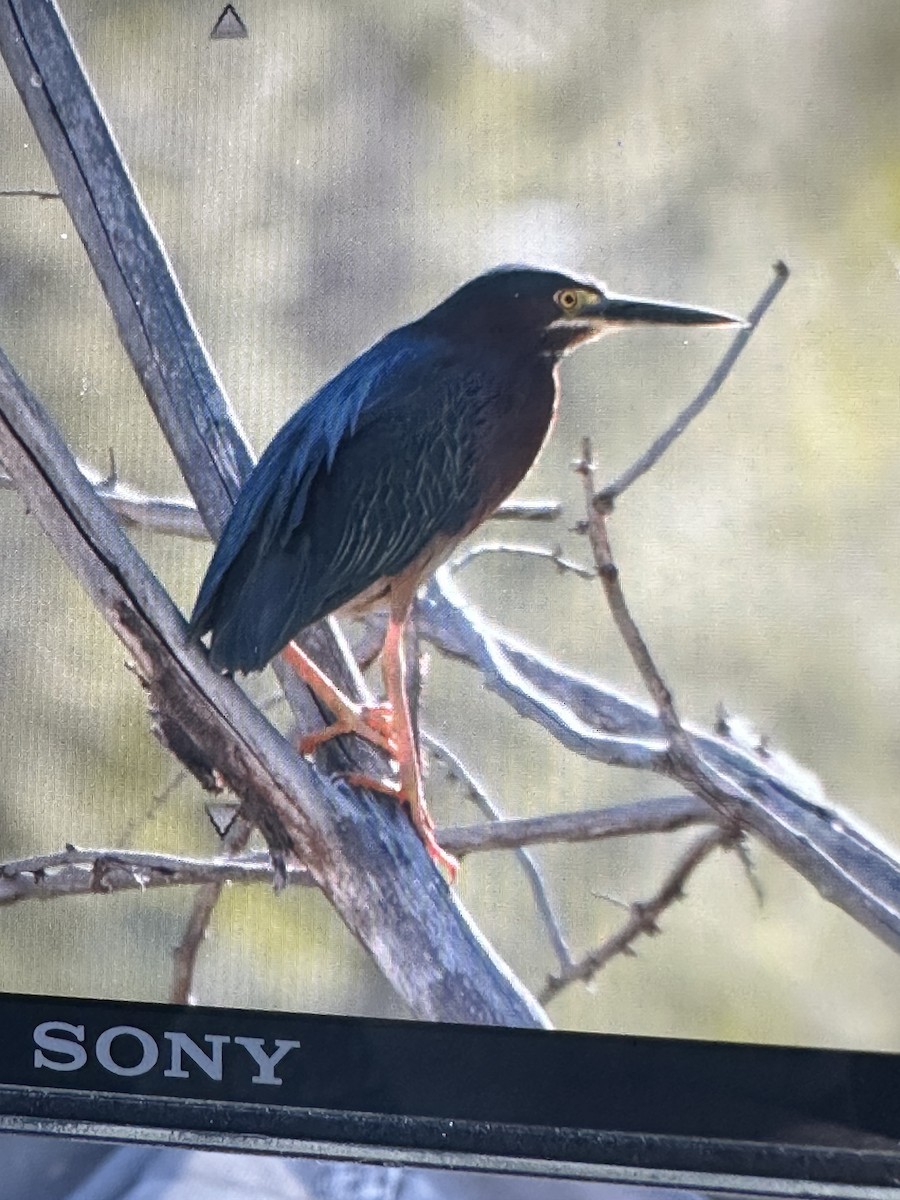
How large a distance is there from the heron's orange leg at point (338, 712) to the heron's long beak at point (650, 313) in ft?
1.38

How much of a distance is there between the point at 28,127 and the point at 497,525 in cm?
61

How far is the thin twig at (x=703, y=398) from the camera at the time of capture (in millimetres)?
1031

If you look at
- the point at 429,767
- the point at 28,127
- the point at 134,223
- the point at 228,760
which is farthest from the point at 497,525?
the point at 28,127

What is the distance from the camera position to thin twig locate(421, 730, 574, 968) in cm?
105

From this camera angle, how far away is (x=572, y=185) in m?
1.06

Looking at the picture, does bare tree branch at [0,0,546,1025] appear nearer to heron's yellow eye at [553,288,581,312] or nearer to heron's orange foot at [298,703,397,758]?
heron's orange foot at [298,703,397,758]

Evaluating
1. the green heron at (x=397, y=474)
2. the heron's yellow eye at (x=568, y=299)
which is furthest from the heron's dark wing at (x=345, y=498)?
the heron's yellow eye at (x=568, y=299)

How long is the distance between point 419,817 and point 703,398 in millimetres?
467

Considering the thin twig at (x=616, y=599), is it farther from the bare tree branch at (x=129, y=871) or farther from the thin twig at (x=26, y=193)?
the thin twig at (x=26, y=193)

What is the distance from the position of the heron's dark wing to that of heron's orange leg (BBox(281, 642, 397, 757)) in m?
0.03

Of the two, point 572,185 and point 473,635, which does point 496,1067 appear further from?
point 572,185

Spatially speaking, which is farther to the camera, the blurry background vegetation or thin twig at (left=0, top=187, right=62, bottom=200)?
thin twig at (left=0, top=187, right=62, bottom=200)

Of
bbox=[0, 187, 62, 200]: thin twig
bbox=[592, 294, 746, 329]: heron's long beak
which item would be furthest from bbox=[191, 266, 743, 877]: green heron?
bbox=[0, 187, 62, 200]: thin twig

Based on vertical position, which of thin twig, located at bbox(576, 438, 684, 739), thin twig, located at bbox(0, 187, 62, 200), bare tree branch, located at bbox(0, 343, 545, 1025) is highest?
thin twig, located at bbox(0, 187, 62, 200)
